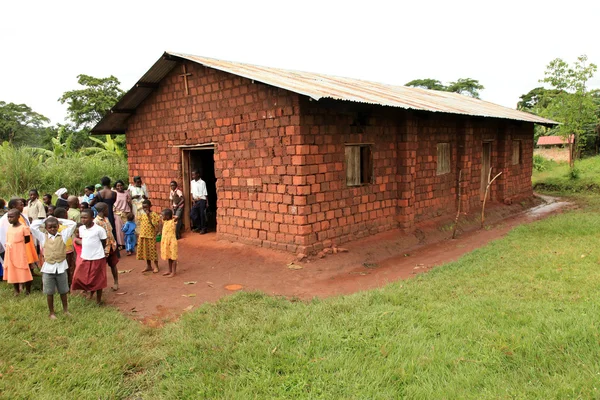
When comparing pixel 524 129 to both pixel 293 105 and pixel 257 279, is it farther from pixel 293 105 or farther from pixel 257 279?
pixel 257 279

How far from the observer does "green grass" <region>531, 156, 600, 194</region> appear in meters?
18.2

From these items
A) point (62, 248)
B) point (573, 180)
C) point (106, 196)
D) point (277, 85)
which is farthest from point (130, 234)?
point (573, 180)

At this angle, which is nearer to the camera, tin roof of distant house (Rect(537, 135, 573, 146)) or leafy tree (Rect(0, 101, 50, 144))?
leafy tree (Rect(0, 101, 50, 144))

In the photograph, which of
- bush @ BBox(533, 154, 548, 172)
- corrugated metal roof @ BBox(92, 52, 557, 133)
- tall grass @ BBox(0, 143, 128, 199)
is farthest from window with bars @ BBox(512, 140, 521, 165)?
tall grass @ BBox(0, 143, 128, 199)

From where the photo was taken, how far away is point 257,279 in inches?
270

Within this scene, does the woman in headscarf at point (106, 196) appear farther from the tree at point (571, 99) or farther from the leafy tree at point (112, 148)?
the tree at point (571, 99)

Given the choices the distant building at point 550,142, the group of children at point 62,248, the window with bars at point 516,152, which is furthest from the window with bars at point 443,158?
the distant building at point 550,142

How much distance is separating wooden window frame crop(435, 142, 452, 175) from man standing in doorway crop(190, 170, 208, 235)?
562 centimetres

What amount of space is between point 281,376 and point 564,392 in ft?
6.92

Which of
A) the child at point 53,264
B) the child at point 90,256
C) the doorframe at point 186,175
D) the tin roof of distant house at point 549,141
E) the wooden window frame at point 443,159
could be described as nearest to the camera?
the child at point 53,264

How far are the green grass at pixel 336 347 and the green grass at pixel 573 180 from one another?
578 inches

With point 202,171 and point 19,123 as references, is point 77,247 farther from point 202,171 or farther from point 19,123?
point 19,123

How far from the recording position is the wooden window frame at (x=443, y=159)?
36.1ft

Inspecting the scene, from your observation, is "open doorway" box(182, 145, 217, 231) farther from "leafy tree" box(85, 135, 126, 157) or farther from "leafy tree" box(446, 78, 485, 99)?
"leafy tree" box(446, 78, 485, 99)
